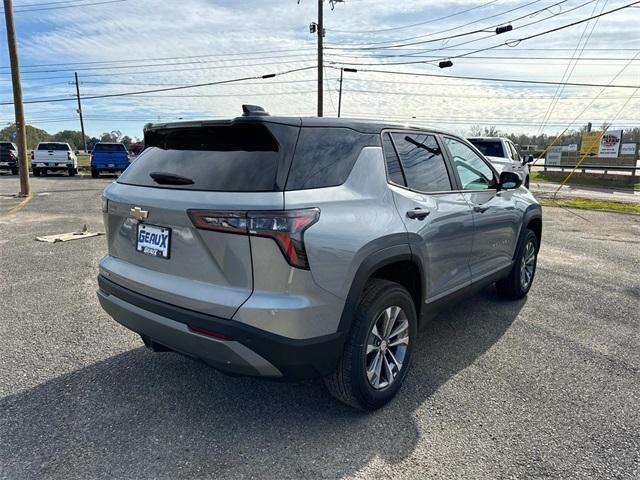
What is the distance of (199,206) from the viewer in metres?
2.45

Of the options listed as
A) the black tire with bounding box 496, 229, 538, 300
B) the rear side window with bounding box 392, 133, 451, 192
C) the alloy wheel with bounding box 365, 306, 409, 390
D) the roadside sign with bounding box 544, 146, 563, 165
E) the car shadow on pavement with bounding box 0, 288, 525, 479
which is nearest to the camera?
the car shadow on pavement with bounding box 0, 288, 525, 479

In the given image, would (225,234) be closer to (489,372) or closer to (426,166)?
(426,166)

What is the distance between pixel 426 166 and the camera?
3502mm

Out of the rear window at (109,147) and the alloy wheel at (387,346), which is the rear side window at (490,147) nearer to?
the alloy wheel at (387,346)

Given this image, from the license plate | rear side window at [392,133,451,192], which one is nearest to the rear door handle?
rear side window at [392,133,451,192]

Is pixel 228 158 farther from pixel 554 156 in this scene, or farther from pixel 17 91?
pixel 554 156

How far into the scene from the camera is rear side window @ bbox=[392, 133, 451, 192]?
327cm

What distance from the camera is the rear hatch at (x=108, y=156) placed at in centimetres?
2247

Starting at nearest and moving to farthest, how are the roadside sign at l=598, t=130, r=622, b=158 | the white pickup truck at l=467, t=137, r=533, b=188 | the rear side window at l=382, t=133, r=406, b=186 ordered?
1. the rear side window at l=382, t=133, r=406, b=186
2. the white pickup truck at l=467, t=137, r=533, b=188
3. the roadside sign at l=598, t=130, r=622, b=158

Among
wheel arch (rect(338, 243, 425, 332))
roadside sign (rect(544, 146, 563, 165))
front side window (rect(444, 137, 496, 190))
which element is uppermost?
front side window (rect(444, 137, 496, 190))

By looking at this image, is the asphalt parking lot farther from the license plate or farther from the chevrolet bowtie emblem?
the chevrolet bowtie emblem

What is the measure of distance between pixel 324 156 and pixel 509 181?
8.17 feet

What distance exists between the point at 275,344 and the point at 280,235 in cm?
55

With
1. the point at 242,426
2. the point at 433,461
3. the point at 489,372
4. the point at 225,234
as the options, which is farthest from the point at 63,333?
the point at 489,372
